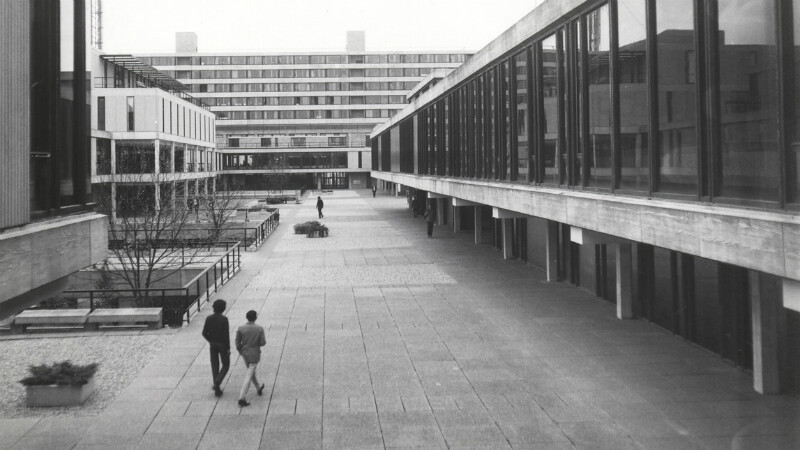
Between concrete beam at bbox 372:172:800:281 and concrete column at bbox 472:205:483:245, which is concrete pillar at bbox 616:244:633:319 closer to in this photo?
concrete beam at bbox 372:172:800:281

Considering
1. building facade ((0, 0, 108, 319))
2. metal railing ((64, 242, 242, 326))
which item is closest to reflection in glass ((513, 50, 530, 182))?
metal railing ((64, 242, 242, 326))

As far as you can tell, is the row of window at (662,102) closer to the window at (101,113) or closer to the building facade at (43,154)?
the building facade at (43,154)

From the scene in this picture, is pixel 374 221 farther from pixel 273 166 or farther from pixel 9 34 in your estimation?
pixel 273 166

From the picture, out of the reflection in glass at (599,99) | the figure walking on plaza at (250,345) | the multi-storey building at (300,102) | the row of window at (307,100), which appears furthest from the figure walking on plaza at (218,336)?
Answer: the row of window at (307,100)

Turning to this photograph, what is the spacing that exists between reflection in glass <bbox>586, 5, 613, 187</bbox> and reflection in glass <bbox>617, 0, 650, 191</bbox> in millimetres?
627

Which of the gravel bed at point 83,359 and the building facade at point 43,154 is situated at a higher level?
the building facade at point 43,154

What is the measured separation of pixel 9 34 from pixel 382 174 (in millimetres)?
57477

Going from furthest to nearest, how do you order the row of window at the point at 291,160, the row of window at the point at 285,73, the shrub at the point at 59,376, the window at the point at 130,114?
the row of window at the point at 285,73 → the row of window at the point at 291,160 → the window at the point at 130,114 → the shrub at the point at 59,376

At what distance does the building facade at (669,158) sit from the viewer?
804 cm

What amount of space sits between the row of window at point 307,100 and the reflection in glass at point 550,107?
9452cm

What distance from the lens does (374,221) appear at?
4694cm

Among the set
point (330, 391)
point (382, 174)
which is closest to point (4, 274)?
point (330, 391)

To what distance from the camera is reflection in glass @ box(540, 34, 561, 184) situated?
16.1 m

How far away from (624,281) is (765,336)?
5.32 meters
